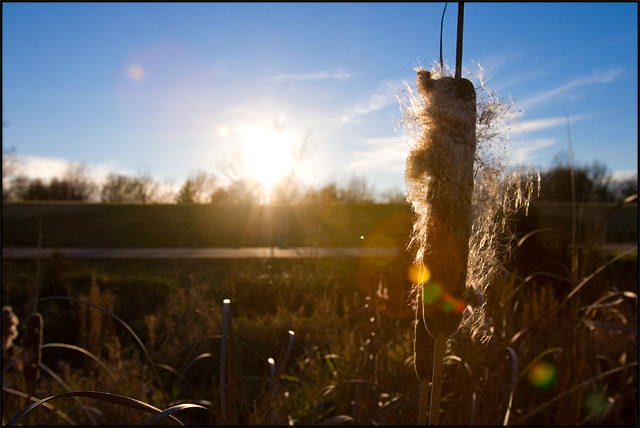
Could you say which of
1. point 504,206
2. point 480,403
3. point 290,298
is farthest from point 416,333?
point 290,298

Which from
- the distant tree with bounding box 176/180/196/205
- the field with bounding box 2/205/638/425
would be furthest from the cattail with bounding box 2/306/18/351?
the distant tree with bounding box 176/180/196/205

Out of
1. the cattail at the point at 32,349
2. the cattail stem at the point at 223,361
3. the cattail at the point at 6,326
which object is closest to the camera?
the cattail stem at the point at 223,361

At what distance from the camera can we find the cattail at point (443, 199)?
70cm

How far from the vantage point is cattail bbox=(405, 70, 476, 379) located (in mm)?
698

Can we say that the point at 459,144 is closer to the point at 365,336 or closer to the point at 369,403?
the point at 369,403

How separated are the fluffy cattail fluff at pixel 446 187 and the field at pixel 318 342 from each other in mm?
254

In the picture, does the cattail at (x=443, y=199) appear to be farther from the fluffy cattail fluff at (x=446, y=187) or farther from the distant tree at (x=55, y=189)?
the distant tree at (x=55, y=189)

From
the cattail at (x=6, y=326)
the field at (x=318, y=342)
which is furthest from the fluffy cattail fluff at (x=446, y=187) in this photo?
the cattail at (x=6, y=326)

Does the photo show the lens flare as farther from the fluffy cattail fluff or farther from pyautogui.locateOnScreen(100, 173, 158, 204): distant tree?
pyautogui.locateOnScreen(100, 173, 158, 204): distant tree

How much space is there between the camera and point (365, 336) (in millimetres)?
3301

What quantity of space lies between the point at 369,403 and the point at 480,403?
67 cm

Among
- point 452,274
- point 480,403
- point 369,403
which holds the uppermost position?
point 452,274

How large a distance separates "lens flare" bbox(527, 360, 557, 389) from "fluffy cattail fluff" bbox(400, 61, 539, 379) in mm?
3349

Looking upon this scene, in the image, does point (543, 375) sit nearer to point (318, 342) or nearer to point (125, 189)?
point (318, 342)
